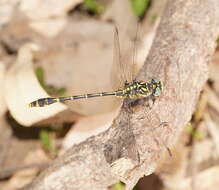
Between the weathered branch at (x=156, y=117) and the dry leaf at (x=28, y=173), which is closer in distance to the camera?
the weathered branch at (x=156, y=117)

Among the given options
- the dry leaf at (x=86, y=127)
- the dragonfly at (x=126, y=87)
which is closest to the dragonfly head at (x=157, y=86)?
the dragonfly at (x=126, y=87)

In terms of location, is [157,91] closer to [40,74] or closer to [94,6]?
→ [40,74]

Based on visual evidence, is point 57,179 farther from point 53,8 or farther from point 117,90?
point 53,8

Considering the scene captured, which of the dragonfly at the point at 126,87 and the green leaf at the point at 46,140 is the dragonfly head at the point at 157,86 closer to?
the dragonfly at the point at 126,87

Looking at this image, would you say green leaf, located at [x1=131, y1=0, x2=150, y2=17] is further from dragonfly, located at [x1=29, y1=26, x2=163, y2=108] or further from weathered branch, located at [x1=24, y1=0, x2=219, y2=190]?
weathered branch, located at [x1=24, y1=0, x2=219, y2=190]

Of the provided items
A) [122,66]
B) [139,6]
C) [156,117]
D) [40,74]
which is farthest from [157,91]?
[139,6]

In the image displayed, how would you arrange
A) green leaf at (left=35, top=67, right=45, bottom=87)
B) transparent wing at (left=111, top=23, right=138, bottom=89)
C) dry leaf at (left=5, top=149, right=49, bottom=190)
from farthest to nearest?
green leaf at (left=35, top=67, right=45, bottom=87) < dry leaf at (left=5, top=149, right=49, bottom=190) < transparent wing at (left=111, top=23, right=138, bottom=89)

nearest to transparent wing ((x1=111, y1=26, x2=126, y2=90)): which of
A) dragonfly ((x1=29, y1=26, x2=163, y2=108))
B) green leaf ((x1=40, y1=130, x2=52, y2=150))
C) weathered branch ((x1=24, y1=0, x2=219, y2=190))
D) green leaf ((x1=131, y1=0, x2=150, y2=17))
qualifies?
dragonfly ((x1=29, y1=26, x2=163, y2=108))

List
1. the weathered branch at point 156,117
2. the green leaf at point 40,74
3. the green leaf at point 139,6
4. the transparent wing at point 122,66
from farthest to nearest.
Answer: the green leaf at point 139,6, the green leaf at point 40,74, the transparent wing at point 122,66, the weathered branch at point 156,117

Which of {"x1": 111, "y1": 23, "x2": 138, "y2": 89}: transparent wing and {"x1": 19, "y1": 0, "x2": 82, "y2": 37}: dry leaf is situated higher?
{"x1": 19, "y1": 0, "x2": 82, "y2": 37}: dry leaf
